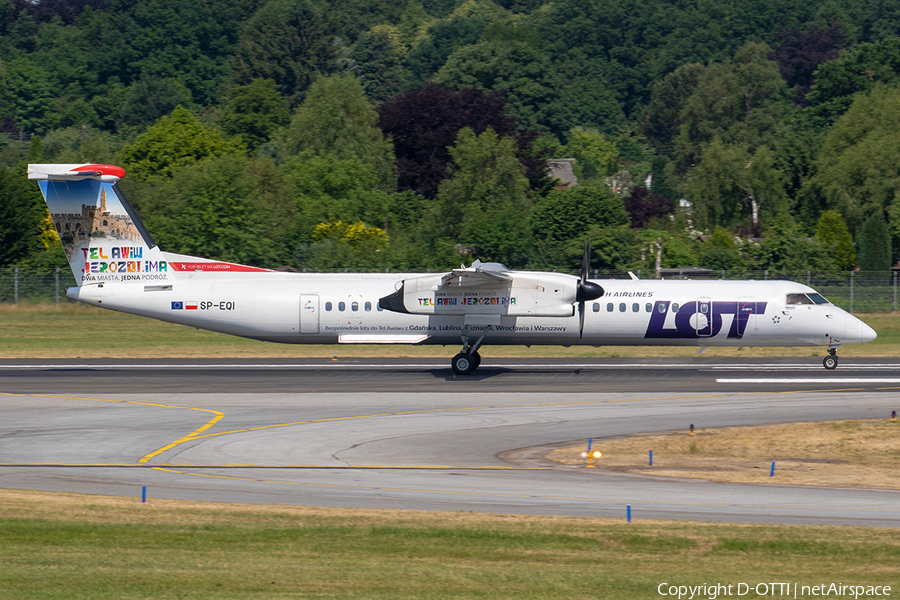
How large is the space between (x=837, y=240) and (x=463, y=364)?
40096 millimetres

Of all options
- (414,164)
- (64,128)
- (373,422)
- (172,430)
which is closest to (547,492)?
(373,422)

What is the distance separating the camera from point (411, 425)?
23125mm

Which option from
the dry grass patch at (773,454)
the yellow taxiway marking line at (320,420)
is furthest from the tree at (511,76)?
the dry grass patch at (773,454)

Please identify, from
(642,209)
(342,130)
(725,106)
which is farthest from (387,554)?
(725,106)

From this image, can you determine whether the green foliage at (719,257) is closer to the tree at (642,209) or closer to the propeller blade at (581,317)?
the tree at (642,209)

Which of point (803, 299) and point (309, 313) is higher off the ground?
point (803, 299)

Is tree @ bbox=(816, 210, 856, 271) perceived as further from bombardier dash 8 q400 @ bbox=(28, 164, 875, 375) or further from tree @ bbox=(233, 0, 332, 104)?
tree @ bbox=(233, 0, 332, 104)

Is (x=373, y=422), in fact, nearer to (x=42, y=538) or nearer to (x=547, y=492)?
(x=547, y=492)

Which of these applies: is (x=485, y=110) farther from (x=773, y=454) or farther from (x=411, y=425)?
(x=773, y=454)

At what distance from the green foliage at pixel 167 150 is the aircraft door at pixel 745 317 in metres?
60.0

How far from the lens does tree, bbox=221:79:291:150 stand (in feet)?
378

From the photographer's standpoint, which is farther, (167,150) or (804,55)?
(804,55)

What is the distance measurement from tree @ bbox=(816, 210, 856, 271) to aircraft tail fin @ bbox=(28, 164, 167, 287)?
40.9m

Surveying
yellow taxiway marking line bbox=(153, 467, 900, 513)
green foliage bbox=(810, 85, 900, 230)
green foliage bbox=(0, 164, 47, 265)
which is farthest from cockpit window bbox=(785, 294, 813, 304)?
green foliage bbox=(0, 164, 47, 265)
